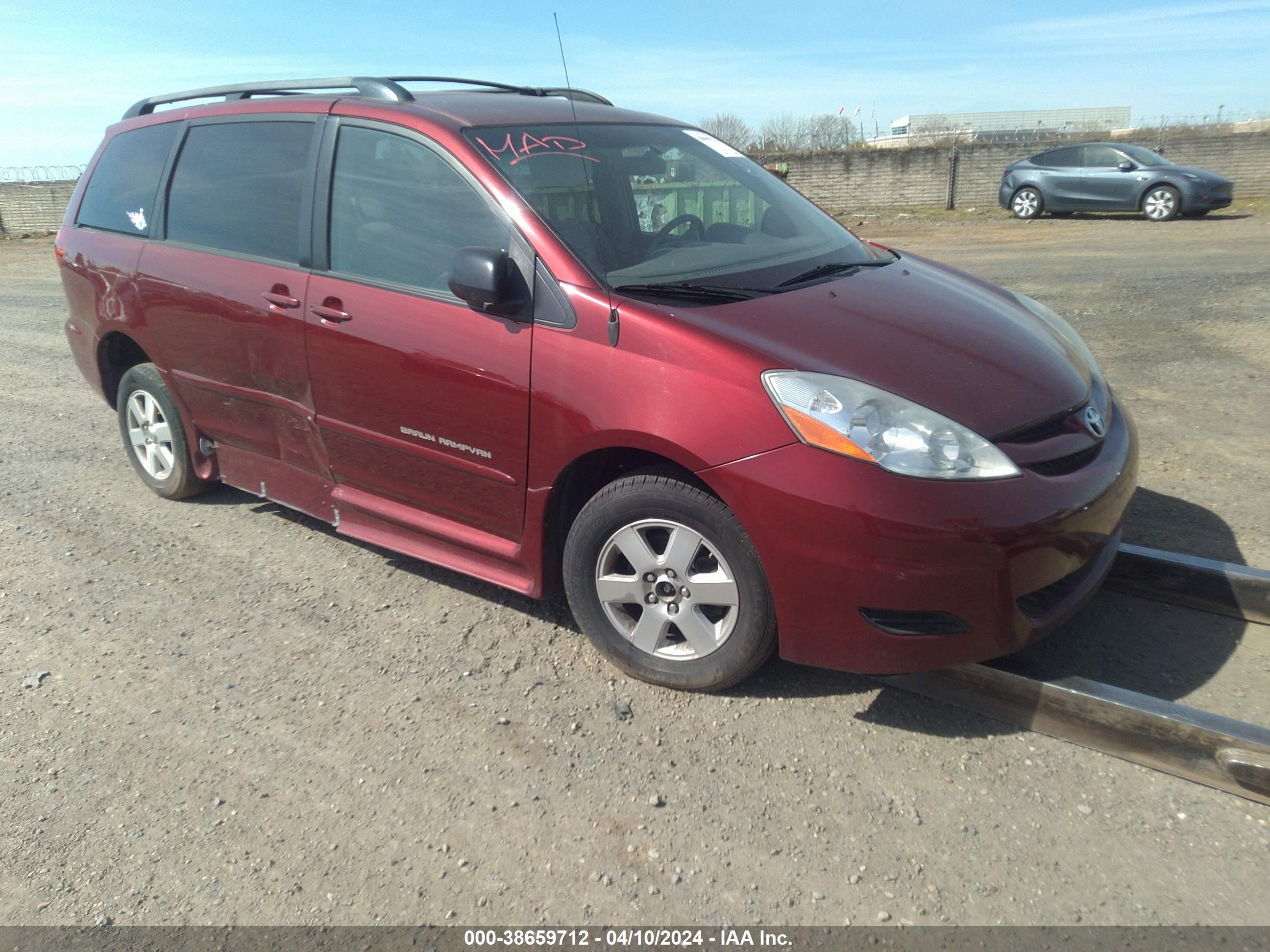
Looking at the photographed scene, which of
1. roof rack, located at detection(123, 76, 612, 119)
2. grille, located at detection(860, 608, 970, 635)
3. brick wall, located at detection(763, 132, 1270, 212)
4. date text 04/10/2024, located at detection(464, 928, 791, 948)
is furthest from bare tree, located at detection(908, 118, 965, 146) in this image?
date text 04/10/2024, located at detection(464, 928, 791, 948)

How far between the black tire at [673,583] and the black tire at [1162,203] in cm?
1739

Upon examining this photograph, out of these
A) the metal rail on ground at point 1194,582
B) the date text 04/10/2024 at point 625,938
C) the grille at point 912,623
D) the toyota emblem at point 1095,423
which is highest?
the toyota emblem at point 1095,423

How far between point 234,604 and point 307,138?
1.97 meters

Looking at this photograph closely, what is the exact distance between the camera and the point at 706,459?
2.84 meters

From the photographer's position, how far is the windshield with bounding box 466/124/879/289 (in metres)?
3.35

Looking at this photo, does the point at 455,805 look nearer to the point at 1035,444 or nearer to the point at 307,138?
the point at 1035,444

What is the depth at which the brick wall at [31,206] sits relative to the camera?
29266 mm

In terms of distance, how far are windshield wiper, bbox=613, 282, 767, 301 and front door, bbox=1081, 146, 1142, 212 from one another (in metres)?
17.1

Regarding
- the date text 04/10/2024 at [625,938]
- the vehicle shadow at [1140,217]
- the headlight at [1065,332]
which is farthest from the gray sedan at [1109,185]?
the date text 04/10/2024 at [625,938]

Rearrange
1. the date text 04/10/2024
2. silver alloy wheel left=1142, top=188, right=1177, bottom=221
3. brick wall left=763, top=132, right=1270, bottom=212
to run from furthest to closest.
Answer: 1. brick wall left=763, top=132, right=1270, bottom=212
2. silver alloy wheel left=1142, top=188, right=1177, bottom=221
3. the date text 04/10/2024

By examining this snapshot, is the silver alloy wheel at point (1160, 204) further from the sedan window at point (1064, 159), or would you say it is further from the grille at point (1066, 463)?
the grille at point (1066, 463)

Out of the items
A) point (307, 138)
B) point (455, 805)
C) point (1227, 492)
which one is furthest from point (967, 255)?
point (455, 805)

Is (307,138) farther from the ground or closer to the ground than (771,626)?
farther from the ground

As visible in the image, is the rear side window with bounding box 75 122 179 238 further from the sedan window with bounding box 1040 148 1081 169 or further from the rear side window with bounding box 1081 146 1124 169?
the sedan window with bounding box 1040 148 1081 169
